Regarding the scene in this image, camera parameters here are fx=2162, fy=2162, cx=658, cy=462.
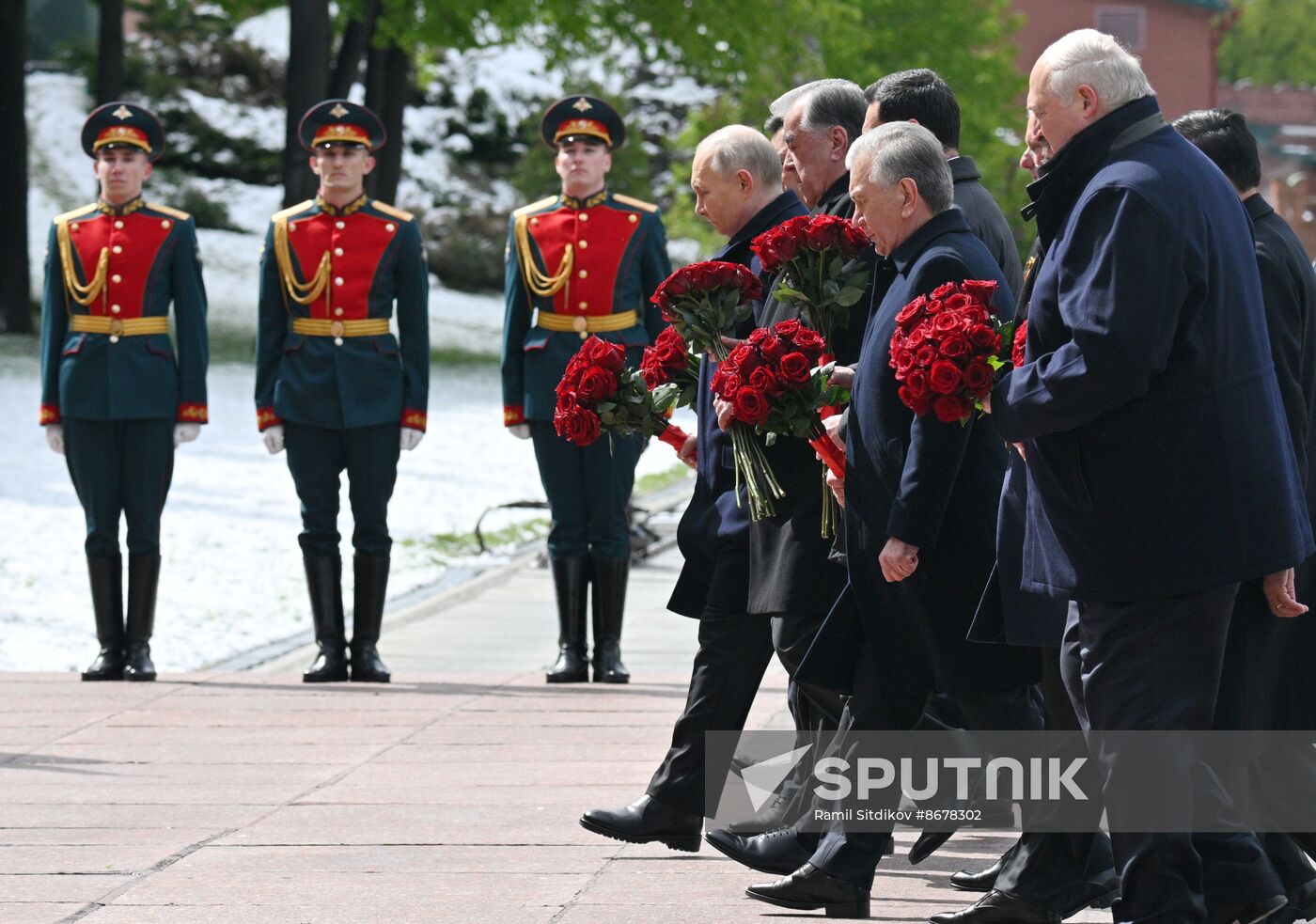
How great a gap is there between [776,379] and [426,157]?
37.6m

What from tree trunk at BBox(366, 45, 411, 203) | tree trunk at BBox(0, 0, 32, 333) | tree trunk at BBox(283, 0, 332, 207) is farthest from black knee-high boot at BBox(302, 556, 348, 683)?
tree trunk at BBox(366, 45, 411, 203)

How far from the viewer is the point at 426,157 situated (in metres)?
41.8

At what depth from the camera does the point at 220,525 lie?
14.1 meters

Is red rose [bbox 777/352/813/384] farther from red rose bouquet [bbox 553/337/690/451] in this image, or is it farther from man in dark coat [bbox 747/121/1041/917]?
red rose bouquet [bbox 553/337/690/451]

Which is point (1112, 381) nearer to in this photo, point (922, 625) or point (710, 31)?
point (922, 625)

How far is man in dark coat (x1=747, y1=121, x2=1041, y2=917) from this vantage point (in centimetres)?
494

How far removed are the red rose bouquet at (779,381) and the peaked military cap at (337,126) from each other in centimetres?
401

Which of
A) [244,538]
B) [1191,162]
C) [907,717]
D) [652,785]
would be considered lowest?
[244,538]

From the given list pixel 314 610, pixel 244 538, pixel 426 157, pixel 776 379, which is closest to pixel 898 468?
pixel 776 379

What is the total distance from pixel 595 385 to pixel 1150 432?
1.77 meters

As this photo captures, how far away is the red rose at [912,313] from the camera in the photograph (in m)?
4.59

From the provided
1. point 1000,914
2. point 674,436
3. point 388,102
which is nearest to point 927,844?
point 1000,914

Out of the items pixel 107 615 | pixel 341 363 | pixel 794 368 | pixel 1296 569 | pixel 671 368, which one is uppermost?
pixel 794 368

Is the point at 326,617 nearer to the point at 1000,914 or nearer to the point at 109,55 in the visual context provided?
the point at 1000,914
